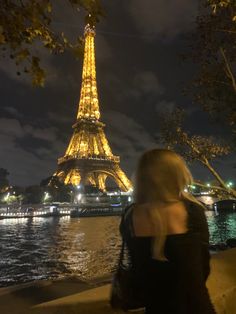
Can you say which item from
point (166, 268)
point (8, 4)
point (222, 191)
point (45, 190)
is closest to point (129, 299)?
point (166, 268)

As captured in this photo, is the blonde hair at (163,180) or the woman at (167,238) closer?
the woman at (167,238)

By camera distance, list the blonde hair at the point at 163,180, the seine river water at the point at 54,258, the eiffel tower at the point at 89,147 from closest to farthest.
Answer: the blonde hair at the point at 163,180, the seine river water at the point at 54,258, the eiffel tower at the point at 89,147

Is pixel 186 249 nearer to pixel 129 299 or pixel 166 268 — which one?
pixel 166 268

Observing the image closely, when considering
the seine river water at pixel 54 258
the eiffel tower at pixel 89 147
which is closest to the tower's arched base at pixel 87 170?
the eiffel tower at pixel 89 147

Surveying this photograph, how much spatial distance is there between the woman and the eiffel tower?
7936 cm

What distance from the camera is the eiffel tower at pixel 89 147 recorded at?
8456 centimetres

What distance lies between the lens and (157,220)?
206cm

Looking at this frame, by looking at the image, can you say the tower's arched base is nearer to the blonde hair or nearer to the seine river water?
the seine river water

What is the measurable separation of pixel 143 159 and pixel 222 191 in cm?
1044

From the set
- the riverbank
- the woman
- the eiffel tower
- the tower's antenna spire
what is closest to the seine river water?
the riverbank

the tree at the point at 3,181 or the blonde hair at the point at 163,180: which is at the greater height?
the tree at the point at 3,181

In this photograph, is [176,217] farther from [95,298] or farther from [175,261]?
[95,298]

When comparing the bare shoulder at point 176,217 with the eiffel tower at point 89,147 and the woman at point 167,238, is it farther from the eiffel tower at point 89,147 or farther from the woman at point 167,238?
the eiffel tower at point 89,147

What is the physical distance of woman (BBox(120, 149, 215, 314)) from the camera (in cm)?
194
